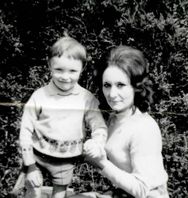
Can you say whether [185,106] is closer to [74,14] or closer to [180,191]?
[180,191]

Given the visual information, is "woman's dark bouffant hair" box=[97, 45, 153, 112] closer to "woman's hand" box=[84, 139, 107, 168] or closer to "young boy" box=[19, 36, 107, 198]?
"young boy" box=[19, 36, 107, 198]

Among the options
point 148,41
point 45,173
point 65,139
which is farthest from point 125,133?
point 148,41

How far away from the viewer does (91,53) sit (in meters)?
2.10

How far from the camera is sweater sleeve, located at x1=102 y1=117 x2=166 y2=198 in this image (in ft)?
4.20

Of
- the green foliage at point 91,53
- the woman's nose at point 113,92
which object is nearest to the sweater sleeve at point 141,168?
the woman's nose at point 113,92

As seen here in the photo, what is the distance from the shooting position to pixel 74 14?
81.4 inches

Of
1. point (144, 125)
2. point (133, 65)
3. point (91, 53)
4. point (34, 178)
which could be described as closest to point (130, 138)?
point (144, 125)

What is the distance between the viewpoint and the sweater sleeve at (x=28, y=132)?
136 cm

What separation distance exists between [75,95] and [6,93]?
0.72 metres

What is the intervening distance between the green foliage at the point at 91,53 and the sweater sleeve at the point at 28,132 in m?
0.57

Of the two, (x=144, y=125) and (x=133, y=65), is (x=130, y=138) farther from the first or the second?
(x=133, y=65)

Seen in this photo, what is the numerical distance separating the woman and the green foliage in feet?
1.87

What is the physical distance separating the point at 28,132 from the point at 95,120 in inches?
7.1

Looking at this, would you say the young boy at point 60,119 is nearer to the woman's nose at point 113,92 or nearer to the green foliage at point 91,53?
the woman's nose at point 113,92
